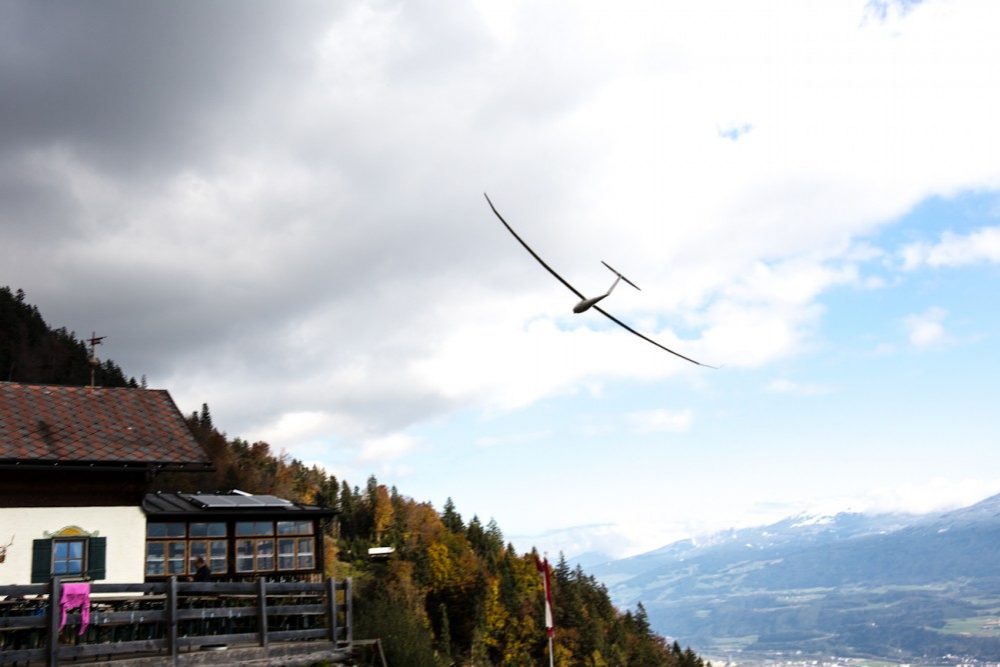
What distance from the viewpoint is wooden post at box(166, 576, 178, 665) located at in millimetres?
18078

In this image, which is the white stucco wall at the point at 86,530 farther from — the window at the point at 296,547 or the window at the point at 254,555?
the window at the point at 296,547

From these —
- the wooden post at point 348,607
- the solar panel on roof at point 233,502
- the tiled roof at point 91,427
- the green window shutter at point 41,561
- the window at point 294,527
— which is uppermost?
the tiled roof at point 91,427

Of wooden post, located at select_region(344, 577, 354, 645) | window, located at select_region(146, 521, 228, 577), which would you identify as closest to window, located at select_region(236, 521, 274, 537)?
window, located at select_region(146, 521, 228, 577)

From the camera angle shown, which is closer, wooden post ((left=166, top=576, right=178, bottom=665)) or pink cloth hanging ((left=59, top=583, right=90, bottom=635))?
pink cloth hanging ((left=59, top=583, right=90, bottom=635))

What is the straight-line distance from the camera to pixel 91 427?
26578 mm

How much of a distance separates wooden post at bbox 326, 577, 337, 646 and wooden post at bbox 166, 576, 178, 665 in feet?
12.6

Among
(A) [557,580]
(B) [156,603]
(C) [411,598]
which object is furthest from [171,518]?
(A) [557,580]

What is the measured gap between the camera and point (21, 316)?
331ft

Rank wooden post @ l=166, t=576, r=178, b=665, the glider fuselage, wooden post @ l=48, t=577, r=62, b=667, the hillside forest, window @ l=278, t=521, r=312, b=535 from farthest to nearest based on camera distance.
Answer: the hillside forest < window @ l=278, t=521, r=312, b=535 < wooden post @ l=166, t=576, r=178, b=665 < wooden post @ l=48, t=577, r=62, b=667 < the glider fuselage

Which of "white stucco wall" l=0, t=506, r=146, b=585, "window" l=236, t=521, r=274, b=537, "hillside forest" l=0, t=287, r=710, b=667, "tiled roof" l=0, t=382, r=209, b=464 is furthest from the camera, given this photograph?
"hillside forest" l=0, t=287, r=710, b=667

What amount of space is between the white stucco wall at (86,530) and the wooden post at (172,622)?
7.74 meters

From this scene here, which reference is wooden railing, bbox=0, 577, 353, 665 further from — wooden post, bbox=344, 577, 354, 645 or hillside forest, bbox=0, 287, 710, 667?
hillside forest, bbox=0, 287, 710, 667

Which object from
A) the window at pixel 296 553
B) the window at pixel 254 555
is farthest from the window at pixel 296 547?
the window at pixel 254 555

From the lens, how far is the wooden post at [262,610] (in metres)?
19.9
